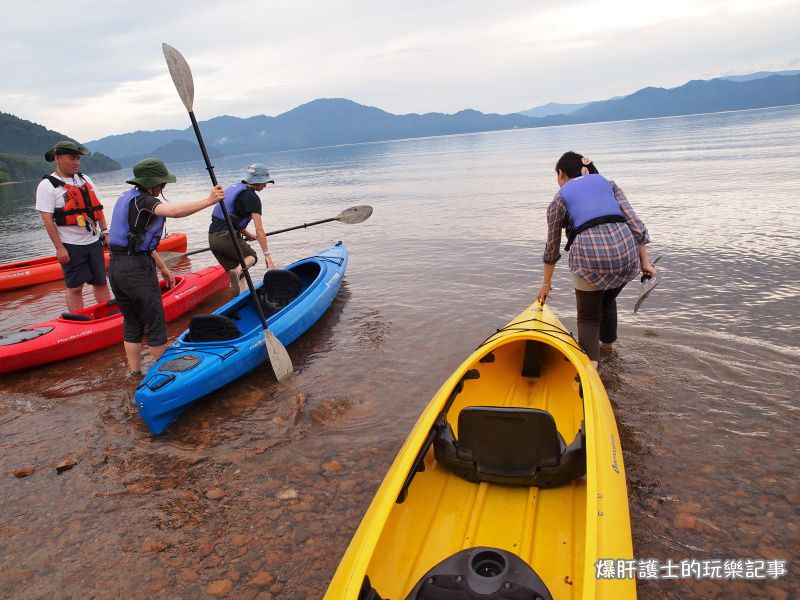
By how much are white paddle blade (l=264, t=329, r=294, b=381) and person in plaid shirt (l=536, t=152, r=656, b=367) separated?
3464 mm

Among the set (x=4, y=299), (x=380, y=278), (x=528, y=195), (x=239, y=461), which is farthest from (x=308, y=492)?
(x=528, y=195)

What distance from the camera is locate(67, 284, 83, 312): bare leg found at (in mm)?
7578

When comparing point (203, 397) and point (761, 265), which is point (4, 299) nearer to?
point (203, 397)

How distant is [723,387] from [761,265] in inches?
210

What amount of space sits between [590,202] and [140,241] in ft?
15.5

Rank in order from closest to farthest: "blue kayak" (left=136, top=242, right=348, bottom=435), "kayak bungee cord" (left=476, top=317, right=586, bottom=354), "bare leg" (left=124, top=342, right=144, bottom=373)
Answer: "kayak bungee cord" (left=476, top=317, right=586, bottom=354) < "blue kayak" (left=136, top=242, right=348, bottom=435) < "bare leg" (left=124, top=342, right=144, bottom=373)

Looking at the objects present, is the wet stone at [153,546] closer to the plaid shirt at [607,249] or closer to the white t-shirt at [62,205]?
the plaid shirt at [607,249]

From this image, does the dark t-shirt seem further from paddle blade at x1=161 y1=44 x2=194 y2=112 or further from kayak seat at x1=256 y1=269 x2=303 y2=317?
paddle blade at x1=161 y1=44 x2=194 y2=112

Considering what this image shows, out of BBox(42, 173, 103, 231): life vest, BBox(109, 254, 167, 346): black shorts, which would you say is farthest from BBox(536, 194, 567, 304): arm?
BBox(42, 173, 103, 231): life vest

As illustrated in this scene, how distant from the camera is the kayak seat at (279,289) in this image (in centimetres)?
791

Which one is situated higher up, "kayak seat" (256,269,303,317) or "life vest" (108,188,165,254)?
"life vest" (108,188,165,254)

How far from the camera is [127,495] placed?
437 cm

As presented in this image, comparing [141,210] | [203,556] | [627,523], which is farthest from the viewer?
[141,210]

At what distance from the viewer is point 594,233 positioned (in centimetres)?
465
